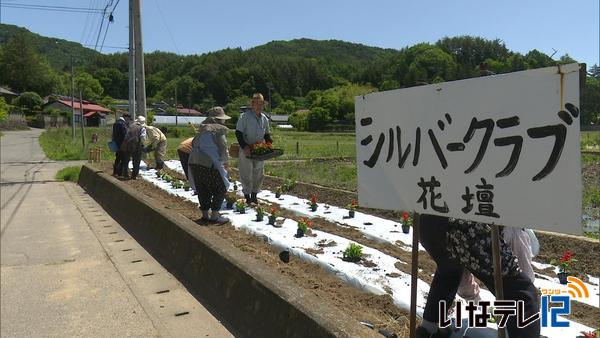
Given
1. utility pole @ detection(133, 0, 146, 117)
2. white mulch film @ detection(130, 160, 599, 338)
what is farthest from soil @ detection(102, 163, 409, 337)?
utility pole @ detection(133, 0, 146, 117)

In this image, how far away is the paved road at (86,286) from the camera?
396 centimetres

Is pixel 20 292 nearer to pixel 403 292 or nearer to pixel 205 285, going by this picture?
pixel 205 285

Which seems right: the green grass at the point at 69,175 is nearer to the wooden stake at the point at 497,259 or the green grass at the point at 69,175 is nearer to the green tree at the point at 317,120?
the wooden stake at the point at 497,259

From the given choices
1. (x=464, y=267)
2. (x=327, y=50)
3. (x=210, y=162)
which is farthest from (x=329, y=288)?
(x=327, y=50)

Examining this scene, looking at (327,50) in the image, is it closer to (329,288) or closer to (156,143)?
(156,143)

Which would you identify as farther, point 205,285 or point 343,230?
point 343,230

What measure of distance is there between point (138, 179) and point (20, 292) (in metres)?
7.41

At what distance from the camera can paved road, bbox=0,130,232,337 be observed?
3959mm

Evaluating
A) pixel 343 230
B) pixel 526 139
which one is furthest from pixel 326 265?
pixel 526 139

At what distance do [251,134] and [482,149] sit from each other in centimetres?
A: 562

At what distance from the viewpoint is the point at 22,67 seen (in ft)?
314

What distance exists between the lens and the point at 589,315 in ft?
10.8

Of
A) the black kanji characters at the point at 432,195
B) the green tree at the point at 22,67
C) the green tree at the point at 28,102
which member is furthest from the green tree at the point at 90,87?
the black kanji characters at the point at 432,195

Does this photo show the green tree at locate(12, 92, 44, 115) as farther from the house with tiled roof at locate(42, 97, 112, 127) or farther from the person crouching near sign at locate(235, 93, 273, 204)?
the person crouching near sign at locate(235, 93, 273, 204)
